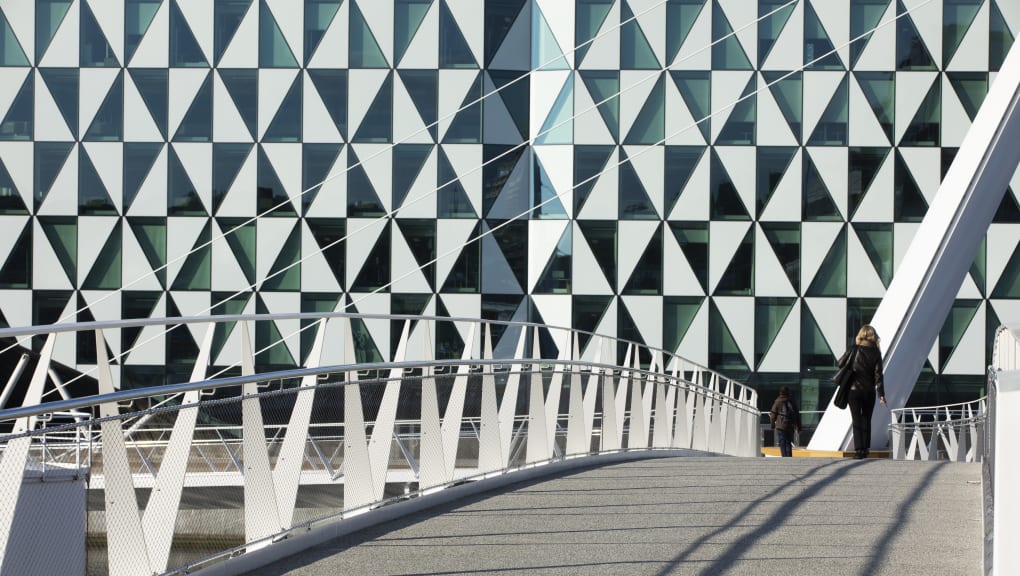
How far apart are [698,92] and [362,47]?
7527 millimetres

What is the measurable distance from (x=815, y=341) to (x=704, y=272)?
288 cm

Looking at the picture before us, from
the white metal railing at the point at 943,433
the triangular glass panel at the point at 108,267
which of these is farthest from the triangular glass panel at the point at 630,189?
the triangular glass panel at the point at 108,267

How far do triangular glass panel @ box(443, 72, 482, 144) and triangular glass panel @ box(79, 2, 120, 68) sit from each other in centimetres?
760

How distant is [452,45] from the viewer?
29.7 meters

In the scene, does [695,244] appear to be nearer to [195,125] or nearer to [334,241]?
[334,241]

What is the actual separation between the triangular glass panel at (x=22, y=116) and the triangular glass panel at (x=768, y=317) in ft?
54.5

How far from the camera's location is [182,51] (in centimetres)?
2978

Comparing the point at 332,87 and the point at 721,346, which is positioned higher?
the point at 332,87

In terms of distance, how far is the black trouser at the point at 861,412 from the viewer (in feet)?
51.9

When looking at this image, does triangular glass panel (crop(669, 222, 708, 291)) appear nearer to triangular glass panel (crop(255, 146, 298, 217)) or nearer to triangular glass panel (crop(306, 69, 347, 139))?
triangular glass panel (crop(306, 69, 347, 139))

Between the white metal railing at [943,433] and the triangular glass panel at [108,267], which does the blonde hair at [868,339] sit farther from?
the triangular glass panel at [108,267]

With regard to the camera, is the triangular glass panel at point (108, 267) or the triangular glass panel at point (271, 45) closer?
the triangular glass panel at point (108, 267)

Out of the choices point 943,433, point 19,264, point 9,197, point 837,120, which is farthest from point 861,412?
point 9,197

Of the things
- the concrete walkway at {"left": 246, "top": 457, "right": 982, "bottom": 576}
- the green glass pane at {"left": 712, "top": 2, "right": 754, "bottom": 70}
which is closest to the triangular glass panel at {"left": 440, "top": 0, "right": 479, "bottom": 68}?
the green glass pane at {"left": 712, "top": 2, "right": 754, "bottom": 70}
